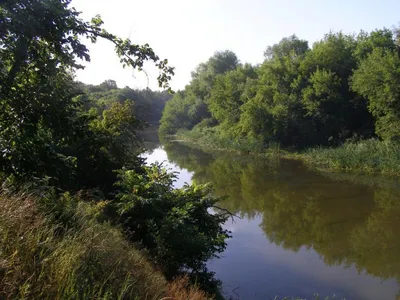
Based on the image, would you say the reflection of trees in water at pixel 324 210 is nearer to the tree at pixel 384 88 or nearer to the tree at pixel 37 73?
the tree at pixel 384 88

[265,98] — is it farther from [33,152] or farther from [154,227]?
[33,152]

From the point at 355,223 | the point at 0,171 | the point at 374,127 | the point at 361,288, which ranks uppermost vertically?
the point at 374,127

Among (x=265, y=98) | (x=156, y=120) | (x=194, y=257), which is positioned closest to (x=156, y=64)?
(x=194, y=257)

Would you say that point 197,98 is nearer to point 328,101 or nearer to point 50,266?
→ point 328,101

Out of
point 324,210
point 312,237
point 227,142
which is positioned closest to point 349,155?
point 324,210

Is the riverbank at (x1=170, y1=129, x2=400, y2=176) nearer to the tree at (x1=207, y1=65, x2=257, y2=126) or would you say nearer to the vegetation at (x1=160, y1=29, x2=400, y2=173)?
the vegetation at (x1=160, y1=29, x2=400, y2=173)

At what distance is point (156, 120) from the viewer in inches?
3159

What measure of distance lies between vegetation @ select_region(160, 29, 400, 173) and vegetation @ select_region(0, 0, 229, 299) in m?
16.2

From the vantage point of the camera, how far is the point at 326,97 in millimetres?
27141

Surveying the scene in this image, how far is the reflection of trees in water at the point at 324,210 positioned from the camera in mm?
9922

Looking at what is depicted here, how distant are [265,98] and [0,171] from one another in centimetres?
2912

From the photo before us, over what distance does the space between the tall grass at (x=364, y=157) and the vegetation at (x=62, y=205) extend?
14.9m

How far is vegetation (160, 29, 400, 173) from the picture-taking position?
21922 mm

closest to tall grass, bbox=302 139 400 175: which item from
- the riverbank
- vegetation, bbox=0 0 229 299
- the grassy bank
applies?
the riverbank
